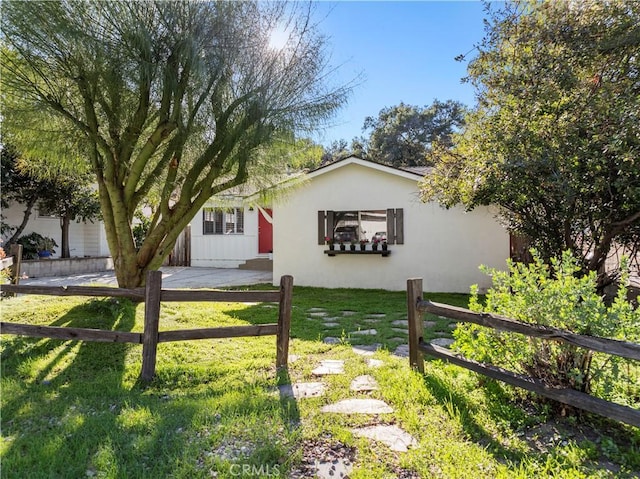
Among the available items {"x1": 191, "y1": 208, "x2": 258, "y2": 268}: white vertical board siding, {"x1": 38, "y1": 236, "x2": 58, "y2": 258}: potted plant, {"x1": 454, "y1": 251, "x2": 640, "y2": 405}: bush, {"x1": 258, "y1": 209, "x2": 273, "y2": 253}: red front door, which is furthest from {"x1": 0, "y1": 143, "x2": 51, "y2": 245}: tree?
{"x1": 454, "y1": 251, "x2": 640, "y2": 405}: bush

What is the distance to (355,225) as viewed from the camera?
10.6 meters

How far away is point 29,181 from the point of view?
39.2 feet

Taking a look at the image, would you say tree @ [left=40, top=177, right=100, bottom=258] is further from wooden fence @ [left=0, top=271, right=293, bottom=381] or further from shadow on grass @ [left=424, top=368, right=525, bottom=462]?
shadow on grass @ [left=424, top=368, right=525, bottom=462]

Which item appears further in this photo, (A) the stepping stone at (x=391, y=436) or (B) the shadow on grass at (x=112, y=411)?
(A) the stepping stone at (x=391, y=436)

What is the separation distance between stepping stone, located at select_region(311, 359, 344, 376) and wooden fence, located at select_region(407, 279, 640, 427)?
75 cm

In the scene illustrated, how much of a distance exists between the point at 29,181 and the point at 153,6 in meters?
10.5

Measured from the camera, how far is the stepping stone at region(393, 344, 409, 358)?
445cm

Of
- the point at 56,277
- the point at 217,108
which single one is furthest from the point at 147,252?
the point at 56,277

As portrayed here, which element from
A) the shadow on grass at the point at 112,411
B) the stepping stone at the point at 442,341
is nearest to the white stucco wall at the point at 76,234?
the shadow on grass at the point at 112,411

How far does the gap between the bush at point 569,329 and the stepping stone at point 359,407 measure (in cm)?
100

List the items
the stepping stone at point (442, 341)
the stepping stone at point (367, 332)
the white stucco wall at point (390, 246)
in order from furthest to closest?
the white stucco wall at point (390, 246), the stepping stone at point (367, 332), the stepping stone at point (442, 341)

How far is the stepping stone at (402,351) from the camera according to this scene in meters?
4.45

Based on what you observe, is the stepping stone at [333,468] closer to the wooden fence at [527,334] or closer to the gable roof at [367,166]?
the wooden fence at [527,334]

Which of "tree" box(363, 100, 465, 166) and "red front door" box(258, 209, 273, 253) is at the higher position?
"tree" box(363, 100, 465, 166)
